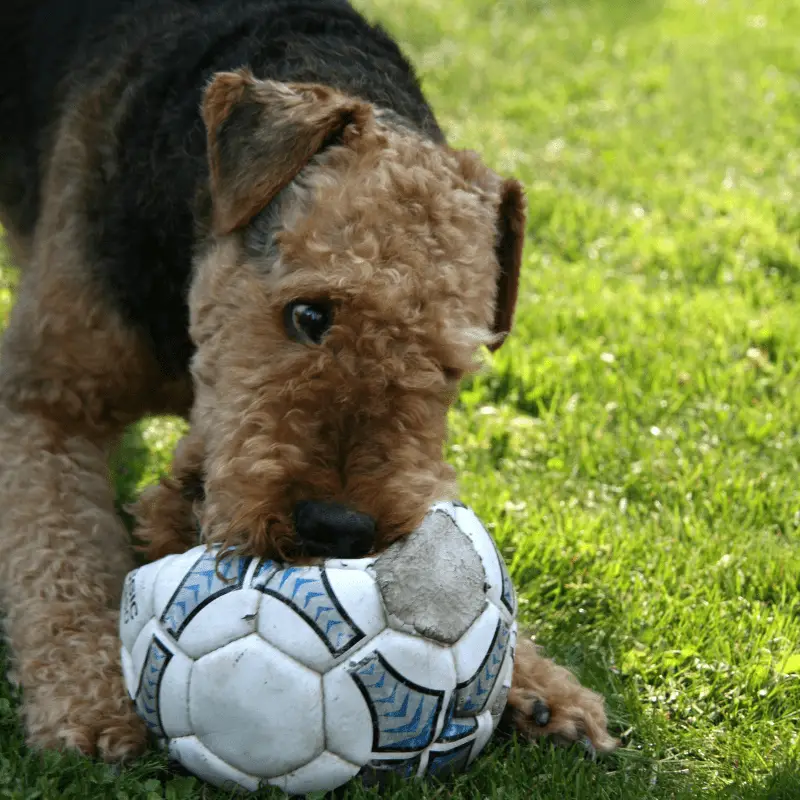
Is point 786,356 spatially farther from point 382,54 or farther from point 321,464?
point 321,464

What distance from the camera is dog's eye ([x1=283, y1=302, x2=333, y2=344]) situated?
2.34 meters

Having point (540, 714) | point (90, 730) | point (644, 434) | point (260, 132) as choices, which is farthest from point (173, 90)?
point (644, 434)

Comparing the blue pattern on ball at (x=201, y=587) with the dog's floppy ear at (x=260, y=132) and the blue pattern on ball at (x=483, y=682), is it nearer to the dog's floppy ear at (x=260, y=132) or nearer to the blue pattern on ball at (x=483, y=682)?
the blue pattern on ball at (x=483, y=682)

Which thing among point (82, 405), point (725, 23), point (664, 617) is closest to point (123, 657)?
point (82, 405)

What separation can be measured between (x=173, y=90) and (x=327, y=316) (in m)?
1.08

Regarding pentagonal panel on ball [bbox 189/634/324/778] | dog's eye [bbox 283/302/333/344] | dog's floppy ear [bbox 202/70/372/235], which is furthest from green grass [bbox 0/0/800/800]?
dog's floppy ear [bbox 202/70/372/235]

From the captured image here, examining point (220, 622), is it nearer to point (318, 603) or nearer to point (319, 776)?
point (318, 603)

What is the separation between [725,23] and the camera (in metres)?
10.0

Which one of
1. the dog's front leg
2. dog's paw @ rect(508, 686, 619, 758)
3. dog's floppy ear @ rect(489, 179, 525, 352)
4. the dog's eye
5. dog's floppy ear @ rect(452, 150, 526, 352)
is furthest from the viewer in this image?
dog's floppy ear @ rect(489, 179, 525, 352)

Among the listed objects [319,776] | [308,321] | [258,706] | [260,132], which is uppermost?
[260,132]

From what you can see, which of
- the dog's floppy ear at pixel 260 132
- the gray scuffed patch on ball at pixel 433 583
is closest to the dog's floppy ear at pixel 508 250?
the dog's floppy ear at pixel 260 132

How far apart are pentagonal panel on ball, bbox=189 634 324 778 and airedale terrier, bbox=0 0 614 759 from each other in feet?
0.77

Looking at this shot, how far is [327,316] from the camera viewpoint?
7.66 ft

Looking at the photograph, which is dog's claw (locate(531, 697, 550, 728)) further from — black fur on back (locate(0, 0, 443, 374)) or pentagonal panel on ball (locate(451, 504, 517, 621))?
black fur on back (locate(0, 0, 443, 374))
